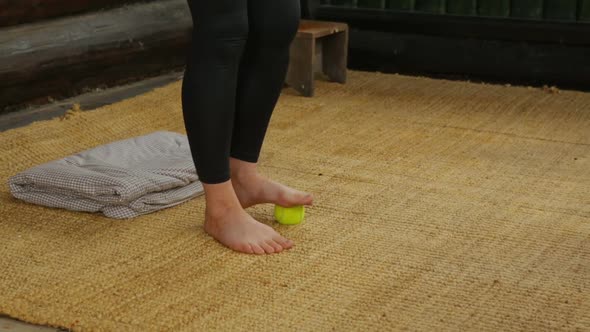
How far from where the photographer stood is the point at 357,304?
186cm

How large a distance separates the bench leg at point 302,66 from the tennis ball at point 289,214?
1.45m

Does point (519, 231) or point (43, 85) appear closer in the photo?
point (519, 231)

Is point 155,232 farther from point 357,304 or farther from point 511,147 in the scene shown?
point 511,147

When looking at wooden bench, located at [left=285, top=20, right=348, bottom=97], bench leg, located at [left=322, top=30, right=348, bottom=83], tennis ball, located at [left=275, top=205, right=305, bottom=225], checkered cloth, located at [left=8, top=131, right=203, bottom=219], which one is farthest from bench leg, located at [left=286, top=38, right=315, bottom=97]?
tennis ball, located at [left=275, top=205, right=305, bottom=225]

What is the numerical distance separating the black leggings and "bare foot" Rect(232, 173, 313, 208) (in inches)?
3.9

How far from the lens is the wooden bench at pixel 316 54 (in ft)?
12.1

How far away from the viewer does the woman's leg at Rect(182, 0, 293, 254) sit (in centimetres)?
200

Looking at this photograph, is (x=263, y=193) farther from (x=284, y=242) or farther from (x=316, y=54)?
(x=316, y=54)

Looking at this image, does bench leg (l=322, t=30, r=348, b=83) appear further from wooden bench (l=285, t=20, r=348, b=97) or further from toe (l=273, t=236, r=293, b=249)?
toe (l=273, t=236, r=293, b=249)

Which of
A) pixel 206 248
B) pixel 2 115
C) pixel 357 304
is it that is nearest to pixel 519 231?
pixel 357 304

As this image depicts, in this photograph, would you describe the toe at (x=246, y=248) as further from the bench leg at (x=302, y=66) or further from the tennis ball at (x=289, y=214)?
the bench leg at (x=302, y=66)

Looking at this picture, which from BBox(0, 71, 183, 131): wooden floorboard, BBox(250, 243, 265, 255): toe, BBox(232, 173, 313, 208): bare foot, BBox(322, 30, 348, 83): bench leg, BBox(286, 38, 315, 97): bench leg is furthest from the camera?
BBox(322, 30, 348, 83): bench leg

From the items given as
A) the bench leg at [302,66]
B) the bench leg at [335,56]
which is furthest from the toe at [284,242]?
the bench leg at [335,56]

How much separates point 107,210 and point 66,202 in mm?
Result: 120
